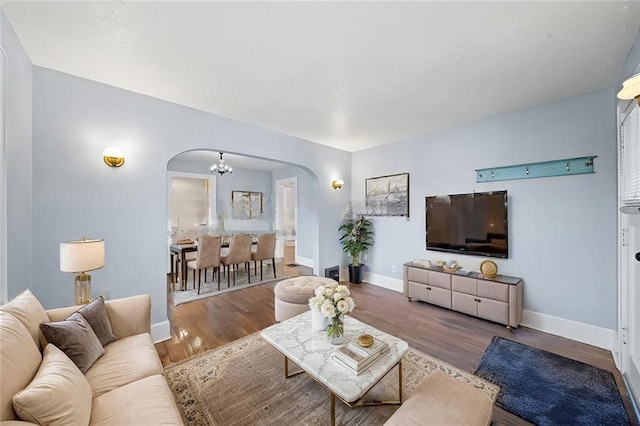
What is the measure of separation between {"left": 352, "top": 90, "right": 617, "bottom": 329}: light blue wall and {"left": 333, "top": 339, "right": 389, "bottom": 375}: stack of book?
2.43 metres

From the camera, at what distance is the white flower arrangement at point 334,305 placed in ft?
5.74

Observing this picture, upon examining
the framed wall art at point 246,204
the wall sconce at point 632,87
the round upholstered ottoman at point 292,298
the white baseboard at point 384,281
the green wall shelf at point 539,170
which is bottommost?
the white baseboard at point 384,281

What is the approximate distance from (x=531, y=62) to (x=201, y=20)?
101 inches

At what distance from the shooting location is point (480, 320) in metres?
3.06

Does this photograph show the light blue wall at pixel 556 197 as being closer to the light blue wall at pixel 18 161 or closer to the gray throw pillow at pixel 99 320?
the gray throw pillow at pixel 99 320

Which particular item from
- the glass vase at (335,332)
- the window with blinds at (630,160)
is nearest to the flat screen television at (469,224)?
the window with blinds at (630,160)

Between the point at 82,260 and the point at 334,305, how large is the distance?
1959mm

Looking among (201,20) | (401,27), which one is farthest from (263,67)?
(401,27)

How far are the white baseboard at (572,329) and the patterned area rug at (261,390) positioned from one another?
145 cm

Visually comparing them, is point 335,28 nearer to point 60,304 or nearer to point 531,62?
point 531,62

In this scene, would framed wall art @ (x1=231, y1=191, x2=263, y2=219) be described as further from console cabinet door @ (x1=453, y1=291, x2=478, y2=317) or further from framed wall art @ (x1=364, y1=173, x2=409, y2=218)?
console cabinet door @ (x1=453, y1=291, x2=478, y2=317)

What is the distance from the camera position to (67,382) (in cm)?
108

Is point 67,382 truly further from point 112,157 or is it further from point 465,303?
point 465,303

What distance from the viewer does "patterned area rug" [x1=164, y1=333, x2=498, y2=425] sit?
1.64m
